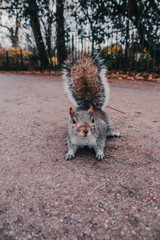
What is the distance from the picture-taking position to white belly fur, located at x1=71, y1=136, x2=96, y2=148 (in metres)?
1.64

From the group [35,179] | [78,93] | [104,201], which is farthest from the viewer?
[78,93]

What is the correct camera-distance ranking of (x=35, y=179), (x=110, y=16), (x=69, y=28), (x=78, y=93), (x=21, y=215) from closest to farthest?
(x=21, y=215)
(x=35, y=179)
(x=78, y=93)
(x=110, y=16)
(x=69, y=28)

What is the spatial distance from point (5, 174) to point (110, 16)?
24.9 feet

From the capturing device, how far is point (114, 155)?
5.65 feet

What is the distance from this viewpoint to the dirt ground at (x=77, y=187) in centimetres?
96

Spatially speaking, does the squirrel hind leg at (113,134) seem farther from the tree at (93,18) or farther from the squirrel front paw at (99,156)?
the tree at (93,18)

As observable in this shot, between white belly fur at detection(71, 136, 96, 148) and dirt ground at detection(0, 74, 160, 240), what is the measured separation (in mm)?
117

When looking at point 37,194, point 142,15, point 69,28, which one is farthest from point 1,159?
point 69,28

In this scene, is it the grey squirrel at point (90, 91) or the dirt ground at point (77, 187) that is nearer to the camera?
the dirt ground at point (77, 187)

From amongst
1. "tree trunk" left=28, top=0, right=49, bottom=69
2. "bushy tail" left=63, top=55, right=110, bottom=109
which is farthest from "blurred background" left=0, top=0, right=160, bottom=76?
"bushy tail" left=63, top=55, right=110, bottom=109

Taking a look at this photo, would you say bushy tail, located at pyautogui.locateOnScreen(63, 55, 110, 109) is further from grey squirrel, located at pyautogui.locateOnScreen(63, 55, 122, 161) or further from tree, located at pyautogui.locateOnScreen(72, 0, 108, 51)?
tree, located at pyautogui.locateOnScreen(72, 0, 108, 51)

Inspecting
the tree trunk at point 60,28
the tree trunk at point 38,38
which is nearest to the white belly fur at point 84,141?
the tree trunk at point 60,28

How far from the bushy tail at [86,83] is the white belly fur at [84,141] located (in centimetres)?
58

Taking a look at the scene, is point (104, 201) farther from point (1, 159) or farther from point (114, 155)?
point (1, 159)
